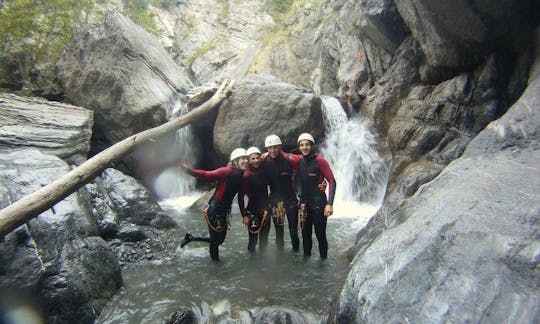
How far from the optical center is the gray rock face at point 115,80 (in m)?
14.0

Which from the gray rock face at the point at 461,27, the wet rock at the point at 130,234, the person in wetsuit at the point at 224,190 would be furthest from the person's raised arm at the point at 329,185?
the gray rock face at the point at 461,27

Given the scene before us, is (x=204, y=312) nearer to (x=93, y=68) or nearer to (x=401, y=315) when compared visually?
(x=401, y=315)

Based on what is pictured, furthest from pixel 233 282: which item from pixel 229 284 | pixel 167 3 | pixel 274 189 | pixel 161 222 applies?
pixel 167 3

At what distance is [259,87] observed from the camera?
549 inches

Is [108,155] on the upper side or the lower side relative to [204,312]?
upper

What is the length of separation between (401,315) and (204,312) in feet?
11.7

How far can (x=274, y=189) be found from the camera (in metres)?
7.80

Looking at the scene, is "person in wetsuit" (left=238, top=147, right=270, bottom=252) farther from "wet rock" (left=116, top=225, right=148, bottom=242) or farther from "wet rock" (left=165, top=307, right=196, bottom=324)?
"wet rock" (left=116, top=225, right=148, bottom=242)

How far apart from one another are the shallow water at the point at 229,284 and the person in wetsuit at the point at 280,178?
3.52 ft

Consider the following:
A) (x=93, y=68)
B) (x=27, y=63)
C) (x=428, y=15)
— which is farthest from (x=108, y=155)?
(x=27, y=63)

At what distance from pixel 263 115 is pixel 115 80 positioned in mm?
6018

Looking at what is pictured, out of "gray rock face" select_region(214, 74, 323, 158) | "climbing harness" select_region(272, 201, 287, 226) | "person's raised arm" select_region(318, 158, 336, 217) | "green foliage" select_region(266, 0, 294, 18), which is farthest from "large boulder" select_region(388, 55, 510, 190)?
"green foliage" select_region(266, 0, 294, 18)

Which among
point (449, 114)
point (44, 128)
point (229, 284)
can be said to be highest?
point (44, 128)

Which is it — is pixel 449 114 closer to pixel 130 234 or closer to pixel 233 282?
pixel 233 282
